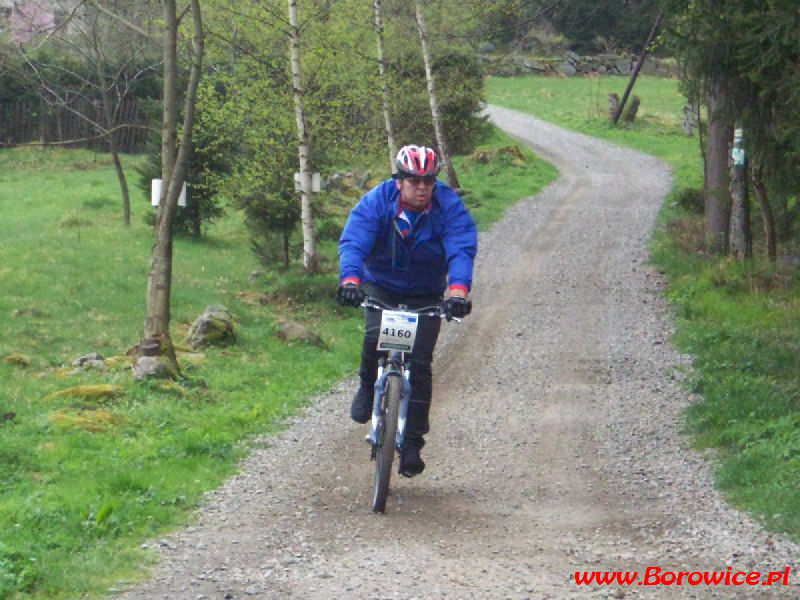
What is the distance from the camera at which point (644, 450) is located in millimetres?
8883

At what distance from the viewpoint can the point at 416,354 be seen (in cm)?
713

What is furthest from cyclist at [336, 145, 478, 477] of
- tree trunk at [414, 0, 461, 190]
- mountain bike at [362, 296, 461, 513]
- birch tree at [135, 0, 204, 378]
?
tree trunk at [414, 0, 461, 190]

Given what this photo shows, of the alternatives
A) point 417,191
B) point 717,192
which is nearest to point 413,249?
point 417,191

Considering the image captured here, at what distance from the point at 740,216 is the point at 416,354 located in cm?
1232

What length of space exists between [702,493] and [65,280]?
43.4 ft

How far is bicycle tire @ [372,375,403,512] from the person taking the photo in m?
6.79

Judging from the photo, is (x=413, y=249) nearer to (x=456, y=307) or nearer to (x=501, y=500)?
(x=456, y=307)

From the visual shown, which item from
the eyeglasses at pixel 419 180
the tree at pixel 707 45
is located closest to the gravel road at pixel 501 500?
the eyeglasses at pixel 419 180

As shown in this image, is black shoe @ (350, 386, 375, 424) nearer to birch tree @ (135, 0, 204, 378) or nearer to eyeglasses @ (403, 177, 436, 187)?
eyeglasses @ (403, 177, 436, 187)

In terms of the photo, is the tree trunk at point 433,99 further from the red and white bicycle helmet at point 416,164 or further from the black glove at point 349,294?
the black glove at point 349,294

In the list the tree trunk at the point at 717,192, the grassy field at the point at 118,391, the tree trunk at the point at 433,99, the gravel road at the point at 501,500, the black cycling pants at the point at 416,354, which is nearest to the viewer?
the gravel road at the point at 501,500

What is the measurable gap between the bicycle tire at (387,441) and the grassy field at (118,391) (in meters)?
1.21

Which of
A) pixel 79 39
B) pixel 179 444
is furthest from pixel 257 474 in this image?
pixel 79 39

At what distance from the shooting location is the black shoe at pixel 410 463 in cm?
730
